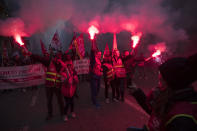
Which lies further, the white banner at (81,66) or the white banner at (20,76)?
the white banner at (81,66)

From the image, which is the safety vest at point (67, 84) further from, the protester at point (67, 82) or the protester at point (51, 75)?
the protester at point (51, 75)

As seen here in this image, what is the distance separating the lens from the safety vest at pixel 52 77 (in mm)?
3840

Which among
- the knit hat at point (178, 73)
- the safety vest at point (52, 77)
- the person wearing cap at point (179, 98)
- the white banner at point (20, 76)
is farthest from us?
the white banner at point (20, 76)

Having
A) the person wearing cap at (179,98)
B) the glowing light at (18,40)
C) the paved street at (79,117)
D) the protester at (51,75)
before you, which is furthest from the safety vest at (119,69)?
the person wearing cap at (179,98)

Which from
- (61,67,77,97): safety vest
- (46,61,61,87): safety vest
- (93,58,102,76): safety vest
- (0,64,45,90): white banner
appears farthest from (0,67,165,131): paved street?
(0,64,45,90): white banner

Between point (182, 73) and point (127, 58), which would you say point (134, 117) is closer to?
point (127, 58)

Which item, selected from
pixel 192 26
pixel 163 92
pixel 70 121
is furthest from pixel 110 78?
pixel 192 26

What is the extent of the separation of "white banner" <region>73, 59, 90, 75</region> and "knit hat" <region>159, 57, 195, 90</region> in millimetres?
7374

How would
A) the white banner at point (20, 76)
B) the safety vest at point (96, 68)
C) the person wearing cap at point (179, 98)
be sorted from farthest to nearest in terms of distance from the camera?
the white banner at point (20, 76), the safety vest at point (96, 68), the person wearing cap at point (179, 98)

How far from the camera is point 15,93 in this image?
7.19 m

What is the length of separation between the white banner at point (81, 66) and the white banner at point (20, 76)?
2009 mm

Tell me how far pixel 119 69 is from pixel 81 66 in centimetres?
387

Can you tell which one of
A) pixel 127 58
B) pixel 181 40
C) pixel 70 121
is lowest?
pixel 70 121

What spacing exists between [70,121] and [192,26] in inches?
419
